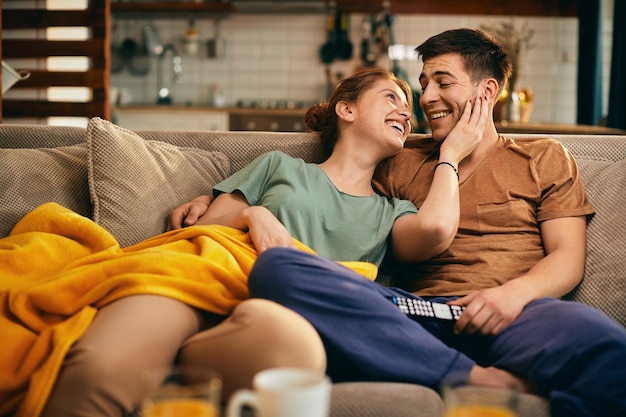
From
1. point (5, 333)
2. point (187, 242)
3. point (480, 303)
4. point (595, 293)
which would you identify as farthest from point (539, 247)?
point (5, 333)

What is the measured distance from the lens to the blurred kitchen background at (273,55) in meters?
5.51

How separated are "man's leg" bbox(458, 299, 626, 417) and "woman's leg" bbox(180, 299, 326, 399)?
46cm

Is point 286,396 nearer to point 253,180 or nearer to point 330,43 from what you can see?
point 253,180

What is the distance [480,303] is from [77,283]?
0.86 metres

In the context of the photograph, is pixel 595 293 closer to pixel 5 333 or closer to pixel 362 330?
pixel 362 330

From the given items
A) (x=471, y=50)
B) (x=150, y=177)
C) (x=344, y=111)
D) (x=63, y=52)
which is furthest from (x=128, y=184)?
(x=63, y=52)

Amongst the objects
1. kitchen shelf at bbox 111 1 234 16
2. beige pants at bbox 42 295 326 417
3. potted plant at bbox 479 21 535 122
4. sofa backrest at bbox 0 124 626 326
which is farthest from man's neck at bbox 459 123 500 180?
kitchen shelf at bbox 111 1 234 16

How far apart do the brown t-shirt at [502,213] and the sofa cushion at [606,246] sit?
0.17 ft

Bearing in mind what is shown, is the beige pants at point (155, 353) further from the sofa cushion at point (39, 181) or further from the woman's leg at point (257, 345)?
the sofa cushion at point (39, 181)

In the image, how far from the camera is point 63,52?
11.7ft

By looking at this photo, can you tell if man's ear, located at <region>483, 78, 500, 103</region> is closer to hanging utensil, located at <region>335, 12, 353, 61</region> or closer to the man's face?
the man's face

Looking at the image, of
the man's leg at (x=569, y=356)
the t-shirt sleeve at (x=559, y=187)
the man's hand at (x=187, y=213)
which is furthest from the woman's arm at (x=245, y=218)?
the t-shirt sleeve at (x=559, y=187)

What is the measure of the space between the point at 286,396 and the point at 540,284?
0.99 m

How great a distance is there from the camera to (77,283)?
51.7 inches
